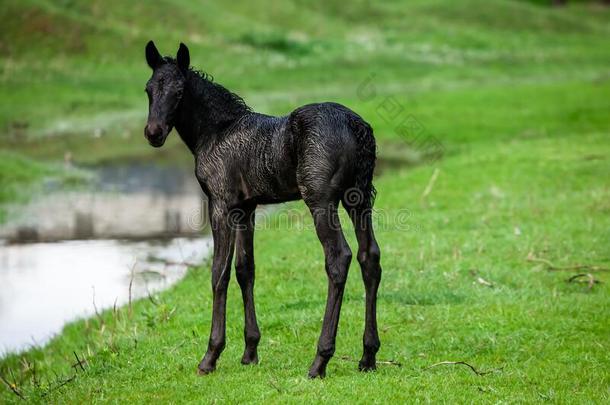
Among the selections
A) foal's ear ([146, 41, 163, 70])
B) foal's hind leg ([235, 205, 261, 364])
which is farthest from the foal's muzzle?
foal's hind leg ([235, 205, 261, 364])

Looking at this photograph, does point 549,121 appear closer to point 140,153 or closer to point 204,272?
point 140,153

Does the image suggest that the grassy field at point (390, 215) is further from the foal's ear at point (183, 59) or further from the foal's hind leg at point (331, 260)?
the foal's ear at point (183, 59)

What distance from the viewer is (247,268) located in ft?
30.1

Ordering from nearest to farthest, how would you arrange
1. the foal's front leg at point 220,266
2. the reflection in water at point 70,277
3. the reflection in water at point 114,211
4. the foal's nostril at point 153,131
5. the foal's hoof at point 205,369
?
1. the foal's nostril at point 153,131
2. the foal's front leg at point 220,266
3. the foal's hoof at point 205,369
4. the reflection in water at point 70,277
5. the reflection in water at point 114,211

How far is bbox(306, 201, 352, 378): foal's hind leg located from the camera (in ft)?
27.0

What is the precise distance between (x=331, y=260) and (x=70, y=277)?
9480mm

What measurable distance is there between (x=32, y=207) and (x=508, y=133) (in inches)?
607

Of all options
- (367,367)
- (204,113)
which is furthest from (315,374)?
(204,113)

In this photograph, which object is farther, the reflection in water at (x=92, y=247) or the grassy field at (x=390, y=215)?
the reflection in water at (x=92, y=247)

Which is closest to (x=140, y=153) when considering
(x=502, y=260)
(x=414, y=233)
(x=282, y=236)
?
(x=282, y=236)

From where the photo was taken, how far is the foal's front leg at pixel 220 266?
8.88 m

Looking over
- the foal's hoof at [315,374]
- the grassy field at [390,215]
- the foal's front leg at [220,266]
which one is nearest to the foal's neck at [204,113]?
the foal's front leg at [220,266]

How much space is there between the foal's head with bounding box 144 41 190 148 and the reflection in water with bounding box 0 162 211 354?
3.34 m

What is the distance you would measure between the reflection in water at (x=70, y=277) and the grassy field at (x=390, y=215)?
104 cm
